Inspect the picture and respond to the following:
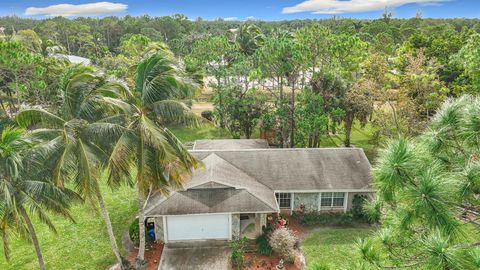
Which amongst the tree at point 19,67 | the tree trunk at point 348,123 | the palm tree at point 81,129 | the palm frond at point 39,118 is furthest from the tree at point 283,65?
the tree at point 19,67

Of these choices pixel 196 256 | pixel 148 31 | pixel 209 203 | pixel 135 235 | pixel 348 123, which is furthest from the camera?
pixel 148 31

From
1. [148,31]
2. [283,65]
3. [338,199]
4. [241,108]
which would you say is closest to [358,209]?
[338,199]

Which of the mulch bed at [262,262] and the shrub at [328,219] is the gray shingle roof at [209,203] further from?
the shrub at [328,219]

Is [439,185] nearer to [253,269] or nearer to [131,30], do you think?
[253,269]

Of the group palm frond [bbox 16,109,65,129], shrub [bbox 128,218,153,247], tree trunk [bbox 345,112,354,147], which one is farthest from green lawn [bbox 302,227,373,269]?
tree trunk [bbox 345,112,354,147]

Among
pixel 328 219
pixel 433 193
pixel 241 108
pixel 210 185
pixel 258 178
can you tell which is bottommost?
pixel 328 219

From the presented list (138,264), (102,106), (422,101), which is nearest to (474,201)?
(102,106)

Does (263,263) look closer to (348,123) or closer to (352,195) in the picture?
(352,195)

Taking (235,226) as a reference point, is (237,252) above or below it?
below
